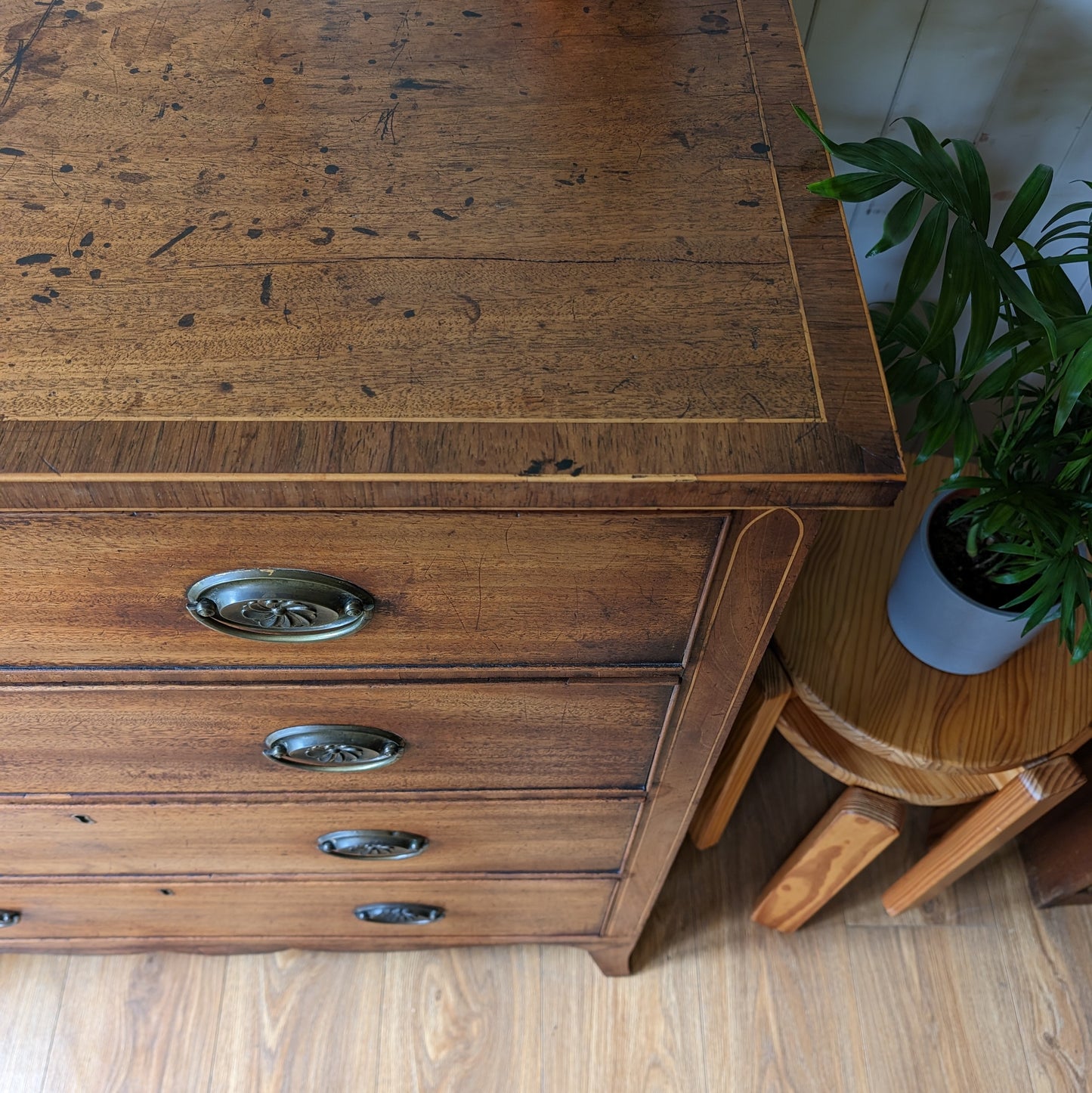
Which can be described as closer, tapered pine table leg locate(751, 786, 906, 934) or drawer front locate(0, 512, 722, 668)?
drawer front locate(0, 512, 722, 668)

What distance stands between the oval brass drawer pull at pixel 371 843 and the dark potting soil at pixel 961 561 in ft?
1.73

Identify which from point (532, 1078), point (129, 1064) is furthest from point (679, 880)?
point (129, 1064)

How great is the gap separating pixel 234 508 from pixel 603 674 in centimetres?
26

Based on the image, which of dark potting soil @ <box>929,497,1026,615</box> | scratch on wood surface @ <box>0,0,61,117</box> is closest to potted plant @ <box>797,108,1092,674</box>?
dark potting soil @ <box>929,497,1026,615</box>

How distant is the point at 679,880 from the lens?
124cm

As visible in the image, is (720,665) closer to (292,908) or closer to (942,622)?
(942,622)

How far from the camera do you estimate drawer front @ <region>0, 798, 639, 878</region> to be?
779 mm

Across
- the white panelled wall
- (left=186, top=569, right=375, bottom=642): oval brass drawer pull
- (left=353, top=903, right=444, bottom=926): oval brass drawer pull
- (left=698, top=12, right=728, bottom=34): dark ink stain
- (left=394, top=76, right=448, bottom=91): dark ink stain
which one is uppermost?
the white panelled wall

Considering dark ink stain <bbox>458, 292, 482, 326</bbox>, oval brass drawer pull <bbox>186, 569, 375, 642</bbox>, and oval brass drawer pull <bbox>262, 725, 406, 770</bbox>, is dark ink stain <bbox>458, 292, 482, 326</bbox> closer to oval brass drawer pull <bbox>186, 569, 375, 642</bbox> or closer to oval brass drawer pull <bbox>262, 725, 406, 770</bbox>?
oval brass drawer pull <bbox>186, 569, 375, 642</bbox>

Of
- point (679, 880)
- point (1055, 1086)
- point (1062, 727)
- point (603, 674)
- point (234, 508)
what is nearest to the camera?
point (234, 508)

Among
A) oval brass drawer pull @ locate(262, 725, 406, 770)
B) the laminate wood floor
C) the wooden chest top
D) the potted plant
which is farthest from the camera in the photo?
the laminate wood floor

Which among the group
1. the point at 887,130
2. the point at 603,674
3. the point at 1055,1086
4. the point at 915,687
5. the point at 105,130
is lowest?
the point at 1055,1086

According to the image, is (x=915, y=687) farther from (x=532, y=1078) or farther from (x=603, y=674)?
(x=532, y=1078)

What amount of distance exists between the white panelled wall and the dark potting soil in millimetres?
334
